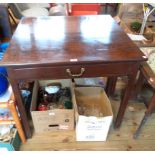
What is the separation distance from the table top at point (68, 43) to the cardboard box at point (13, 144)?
23.9 inches

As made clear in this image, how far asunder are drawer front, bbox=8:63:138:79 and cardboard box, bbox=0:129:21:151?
51cm

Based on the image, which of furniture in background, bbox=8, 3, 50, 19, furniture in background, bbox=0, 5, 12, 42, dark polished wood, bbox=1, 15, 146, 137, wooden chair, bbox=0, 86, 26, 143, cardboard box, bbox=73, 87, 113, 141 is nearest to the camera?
dark polished wood, bbox=1, 15, 146, 137

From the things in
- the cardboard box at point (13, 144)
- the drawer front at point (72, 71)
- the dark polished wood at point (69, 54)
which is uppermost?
the dark polished wood at point (69, 54)

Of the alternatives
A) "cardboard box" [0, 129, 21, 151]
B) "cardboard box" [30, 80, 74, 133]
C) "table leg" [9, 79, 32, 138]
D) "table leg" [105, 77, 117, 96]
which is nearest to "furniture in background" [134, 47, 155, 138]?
"table leg" [105, 77, 117, 96]

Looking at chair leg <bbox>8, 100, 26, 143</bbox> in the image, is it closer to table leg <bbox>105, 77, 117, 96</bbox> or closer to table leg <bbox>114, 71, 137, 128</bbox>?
table leg <bbox>114, 71, 137, 128</bbox>

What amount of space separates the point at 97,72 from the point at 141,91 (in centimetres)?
94

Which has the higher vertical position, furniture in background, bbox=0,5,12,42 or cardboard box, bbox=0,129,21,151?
furniture in background, bbox=0,5,12,42

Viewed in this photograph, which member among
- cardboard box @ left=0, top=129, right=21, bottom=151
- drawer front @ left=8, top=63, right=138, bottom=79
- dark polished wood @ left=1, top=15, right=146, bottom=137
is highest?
dark polished wood @ left=1, top=15, right=146, bottom=137

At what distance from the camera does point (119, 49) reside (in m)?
1.03

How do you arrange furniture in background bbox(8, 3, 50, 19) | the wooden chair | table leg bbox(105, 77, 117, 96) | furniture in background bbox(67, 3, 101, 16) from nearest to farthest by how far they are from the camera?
1. the wooden chair
2. table leg bbox(105, 77, 117, 96)
3. furniture in background bbox(8, 3, 50, 19)
4. furniture in background bbox(67, 3, 101, 16)

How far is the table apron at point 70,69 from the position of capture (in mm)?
945

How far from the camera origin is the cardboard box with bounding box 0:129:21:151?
1170 mm

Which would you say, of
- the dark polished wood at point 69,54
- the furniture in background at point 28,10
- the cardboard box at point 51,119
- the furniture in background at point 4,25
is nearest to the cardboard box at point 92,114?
the cardboard box at point 51,119

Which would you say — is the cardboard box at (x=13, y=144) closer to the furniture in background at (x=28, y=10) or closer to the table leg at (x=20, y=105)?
the table leg at (x=20, y=105)
